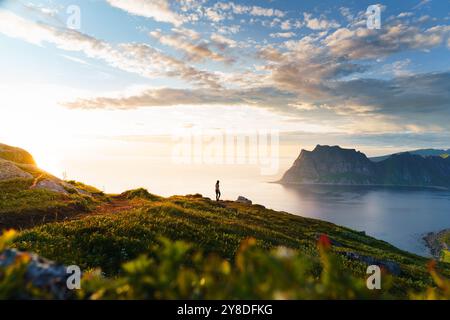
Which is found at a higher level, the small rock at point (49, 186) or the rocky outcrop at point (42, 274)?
the rocky outcrop at point (42, 274)

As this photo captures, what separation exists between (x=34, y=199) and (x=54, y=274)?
28254 mm

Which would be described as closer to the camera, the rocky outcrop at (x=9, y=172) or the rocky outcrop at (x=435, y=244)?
the rocky outcrop at (x=9, y=172)

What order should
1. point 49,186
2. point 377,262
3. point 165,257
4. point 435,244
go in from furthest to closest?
point 435,244 → point 49,186 → point 377,262 → point 165,257

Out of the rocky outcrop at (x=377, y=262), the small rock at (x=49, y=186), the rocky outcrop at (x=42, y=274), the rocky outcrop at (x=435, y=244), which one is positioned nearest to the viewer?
the rocky outcrop at (x=42, y=274)

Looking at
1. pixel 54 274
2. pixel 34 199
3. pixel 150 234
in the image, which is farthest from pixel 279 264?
pixel 34 199

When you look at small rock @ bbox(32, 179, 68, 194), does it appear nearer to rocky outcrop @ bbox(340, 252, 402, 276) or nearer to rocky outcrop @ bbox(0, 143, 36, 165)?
rocky outcrop @ bbox(0, 143, 36, 165)

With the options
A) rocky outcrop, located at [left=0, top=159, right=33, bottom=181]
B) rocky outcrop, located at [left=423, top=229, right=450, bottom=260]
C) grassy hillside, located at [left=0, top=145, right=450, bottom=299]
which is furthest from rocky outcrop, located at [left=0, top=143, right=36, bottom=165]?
rocky outcrop, located at [left=423, top=229, right=450, bottom=260]

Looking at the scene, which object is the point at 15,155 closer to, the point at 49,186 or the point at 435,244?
the point at 49,186

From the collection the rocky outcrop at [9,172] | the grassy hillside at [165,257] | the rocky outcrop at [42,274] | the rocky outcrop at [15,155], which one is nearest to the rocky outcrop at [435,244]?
the grassy hillside at [165,257]

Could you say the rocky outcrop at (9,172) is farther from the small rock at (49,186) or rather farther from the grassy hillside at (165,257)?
the small rock at (49,186)

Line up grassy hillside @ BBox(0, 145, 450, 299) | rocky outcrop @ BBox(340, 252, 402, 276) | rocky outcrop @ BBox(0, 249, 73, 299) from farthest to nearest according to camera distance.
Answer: rocky outcrop @ BBox(340, 252, 402, 276) → rocky outcrop @ BBox(0, 249, 73, 299) → grassy hillside @ BBox(0, 145, 450, 299)

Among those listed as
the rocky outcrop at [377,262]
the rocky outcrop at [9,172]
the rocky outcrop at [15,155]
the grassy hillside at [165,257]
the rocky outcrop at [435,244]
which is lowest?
the rocky outcrop at [435,244]

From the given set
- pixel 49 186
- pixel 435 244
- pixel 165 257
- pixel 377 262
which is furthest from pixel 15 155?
pixel 435 244

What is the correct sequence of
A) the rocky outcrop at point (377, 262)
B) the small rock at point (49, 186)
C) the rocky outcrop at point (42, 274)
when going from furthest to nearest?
the small rock at point (49, 186) → the rocky outcrop at point (377, 262) → the rocky outcrop at point (42, 274)
